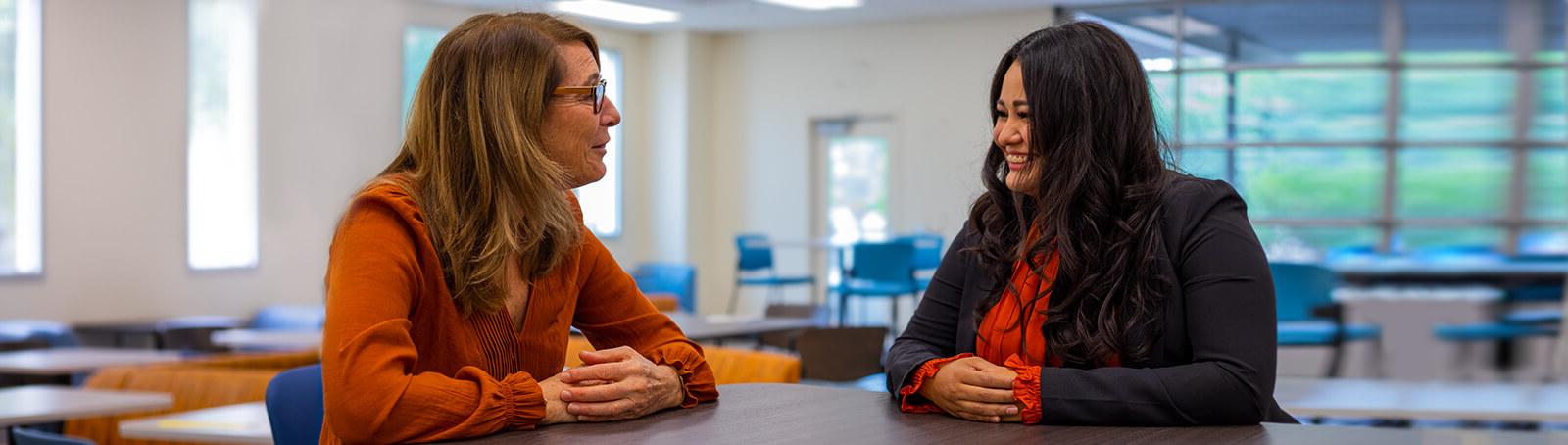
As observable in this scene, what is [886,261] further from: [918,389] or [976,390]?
[976,390]

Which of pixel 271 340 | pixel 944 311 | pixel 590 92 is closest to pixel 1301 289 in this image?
pixel 271 340

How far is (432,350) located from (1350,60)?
11.2 metres

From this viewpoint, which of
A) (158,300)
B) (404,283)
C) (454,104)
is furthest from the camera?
(158,300)

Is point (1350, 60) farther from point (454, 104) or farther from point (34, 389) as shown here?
point (454, 104)

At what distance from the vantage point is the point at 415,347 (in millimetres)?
1854

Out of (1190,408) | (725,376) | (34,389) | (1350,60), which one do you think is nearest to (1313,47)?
(1350,60)

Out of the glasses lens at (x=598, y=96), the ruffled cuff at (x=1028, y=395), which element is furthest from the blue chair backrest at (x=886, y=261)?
the ruffled cuff at (x=1028, y=395)

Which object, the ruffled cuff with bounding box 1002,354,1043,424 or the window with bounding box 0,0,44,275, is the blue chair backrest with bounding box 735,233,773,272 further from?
the ruffled cuff with bounding box 1002,354,1043,424

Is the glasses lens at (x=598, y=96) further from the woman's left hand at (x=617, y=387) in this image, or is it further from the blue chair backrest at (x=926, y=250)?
the blue chair backrest at (x=926, y=250)

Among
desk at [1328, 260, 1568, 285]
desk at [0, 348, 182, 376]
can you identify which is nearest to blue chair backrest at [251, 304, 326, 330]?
desk at [0, 348, 182, 376]

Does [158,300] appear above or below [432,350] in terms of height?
below

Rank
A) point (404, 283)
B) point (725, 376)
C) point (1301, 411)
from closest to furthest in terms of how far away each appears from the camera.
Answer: point (404, 283) < point (1301, 411) < point (725, 376)

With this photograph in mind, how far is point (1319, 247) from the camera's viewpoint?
1210cm

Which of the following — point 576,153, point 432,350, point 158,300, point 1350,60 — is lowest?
point 158,300
